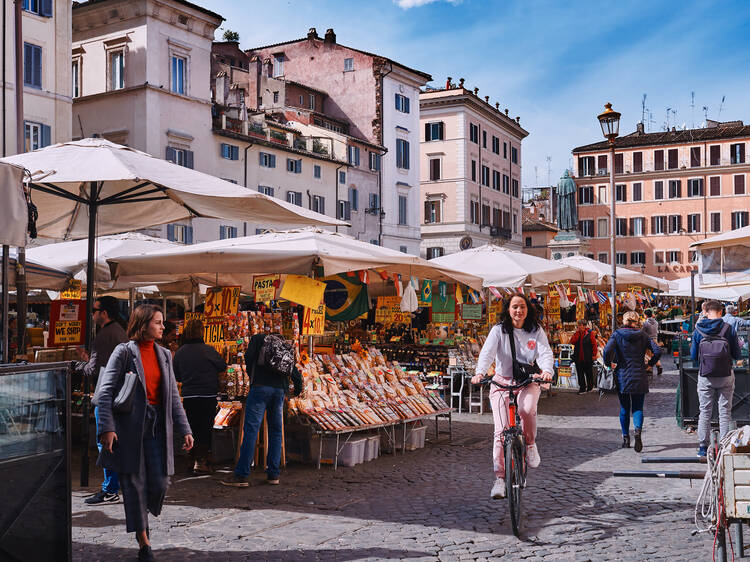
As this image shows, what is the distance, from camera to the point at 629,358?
10484 mm

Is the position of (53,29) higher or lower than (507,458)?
higher

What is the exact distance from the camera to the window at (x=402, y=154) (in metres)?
50.1

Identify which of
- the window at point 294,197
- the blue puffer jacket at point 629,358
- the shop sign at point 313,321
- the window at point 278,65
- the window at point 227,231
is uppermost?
the window at point 278,65

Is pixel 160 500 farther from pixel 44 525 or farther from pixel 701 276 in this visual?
pixel 701 276

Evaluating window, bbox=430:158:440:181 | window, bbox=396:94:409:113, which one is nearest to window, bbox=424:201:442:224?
window, bbox=430:158:440:181

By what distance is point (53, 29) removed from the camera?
89.2 ft

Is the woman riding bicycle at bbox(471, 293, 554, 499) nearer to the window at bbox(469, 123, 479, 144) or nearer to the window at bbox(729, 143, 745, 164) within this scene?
the window at bbox(469, 123, 479, 144)

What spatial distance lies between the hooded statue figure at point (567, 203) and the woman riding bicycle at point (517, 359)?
209 ft

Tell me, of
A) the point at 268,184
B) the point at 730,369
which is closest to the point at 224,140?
the point at 268,184

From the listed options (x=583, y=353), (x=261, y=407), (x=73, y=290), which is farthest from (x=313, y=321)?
(x=583, y=353)

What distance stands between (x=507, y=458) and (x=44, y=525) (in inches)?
132

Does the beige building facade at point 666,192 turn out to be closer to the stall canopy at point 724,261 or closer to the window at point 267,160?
the window at point 267,160

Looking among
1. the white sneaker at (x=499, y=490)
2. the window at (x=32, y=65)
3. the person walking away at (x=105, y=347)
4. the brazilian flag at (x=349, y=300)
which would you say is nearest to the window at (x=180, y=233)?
the window at (x=32, y=65)

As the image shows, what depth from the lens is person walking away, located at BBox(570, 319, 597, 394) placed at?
17406mm
